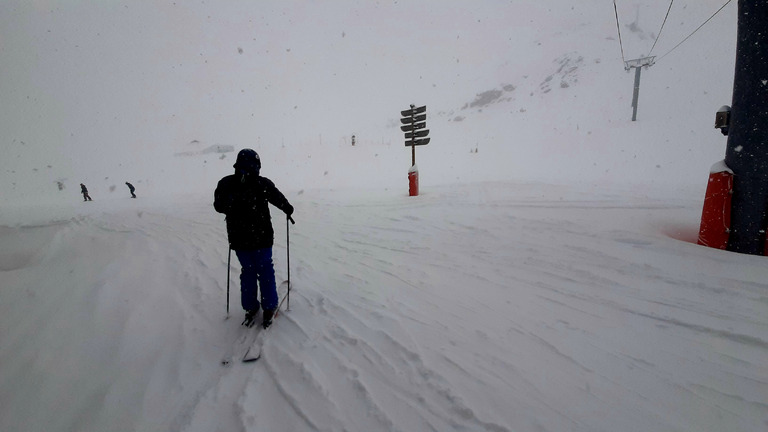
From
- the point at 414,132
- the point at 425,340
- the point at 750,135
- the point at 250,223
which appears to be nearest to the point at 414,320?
the point at 425,340

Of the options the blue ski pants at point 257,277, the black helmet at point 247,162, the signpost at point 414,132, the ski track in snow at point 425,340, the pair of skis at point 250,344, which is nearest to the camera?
the ski track in snow at point 425,340

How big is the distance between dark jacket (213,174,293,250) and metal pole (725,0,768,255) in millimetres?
5851

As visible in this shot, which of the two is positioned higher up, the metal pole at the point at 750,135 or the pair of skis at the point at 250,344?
the metal pole at the point at 750,135

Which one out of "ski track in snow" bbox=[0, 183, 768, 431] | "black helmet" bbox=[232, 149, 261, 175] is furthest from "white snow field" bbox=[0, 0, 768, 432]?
"black helmet" bbox=[232, 149, 261, 175]

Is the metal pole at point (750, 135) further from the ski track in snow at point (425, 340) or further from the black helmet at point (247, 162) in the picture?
the black helmet at point (247, 162)

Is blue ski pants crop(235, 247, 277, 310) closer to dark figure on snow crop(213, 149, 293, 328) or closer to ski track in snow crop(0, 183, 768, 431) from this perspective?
dark figure on snow crop(213, 149, 293, 328)

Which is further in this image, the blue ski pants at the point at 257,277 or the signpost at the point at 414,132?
the signpost at the point at 414,132

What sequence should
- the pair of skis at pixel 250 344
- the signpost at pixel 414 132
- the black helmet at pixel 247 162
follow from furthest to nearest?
the signpost at pixel 414 132 < the black helmet at pixel 247 162 < the pair of skis at pixel 250 344

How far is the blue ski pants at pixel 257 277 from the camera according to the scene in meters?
3.26

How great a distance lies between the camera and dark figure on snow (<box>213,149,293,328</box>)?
3.10 meters

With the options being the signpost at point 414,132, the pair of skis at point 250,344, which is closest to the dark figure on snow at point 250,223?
the pair of skis at point 250,344

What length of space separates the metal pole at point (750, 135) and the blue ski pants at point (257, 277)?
610cm

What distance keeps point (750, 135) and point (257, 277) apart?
649 cm

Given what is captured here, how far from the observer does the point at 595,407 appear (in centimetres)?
194
